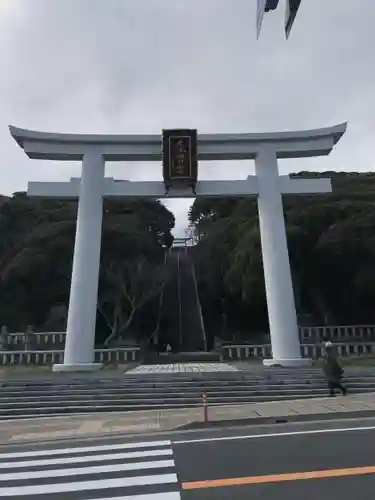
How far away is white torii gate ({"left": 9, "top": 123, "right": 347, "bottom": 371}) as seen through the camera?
19.8m

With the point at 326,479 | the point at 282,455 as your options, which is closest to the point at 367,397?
the point at 282,455

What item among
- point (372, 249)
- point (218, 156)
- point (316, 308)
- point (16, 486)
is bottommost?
point (16, 486)

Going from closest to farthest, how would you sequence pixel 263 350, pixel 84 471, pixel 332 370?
pixel 84 471 < pixel 332 370 < pixel 263 350

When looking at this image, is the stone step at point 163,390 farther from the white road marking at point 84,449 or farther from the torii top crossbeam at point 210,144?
the torii top crossbeam at point 210,144

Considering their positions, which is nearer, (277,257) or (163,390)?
(163,390)

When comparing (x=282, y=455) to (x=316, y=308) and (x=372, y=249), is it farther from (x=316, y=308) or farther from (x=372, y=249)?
(x=316, y=308)

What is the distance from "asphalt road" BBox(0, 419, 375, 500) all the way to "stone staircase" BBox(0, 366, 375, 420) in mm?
4462

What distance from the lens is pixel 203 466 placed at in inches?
251

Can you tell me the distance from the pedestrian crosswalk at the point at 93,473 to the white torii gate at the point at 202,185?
11837 mm

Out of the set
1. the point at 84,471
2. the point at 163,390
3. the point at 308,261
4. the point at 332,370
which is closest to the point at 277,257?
the point at 332,370

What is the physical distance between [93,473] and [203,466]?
133 centimetres

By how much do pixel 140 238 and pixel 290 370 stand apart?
16427mm

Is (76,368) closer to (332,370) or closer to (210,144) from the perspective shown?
(332,370)

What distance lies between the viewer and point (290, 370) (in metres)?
17.2
